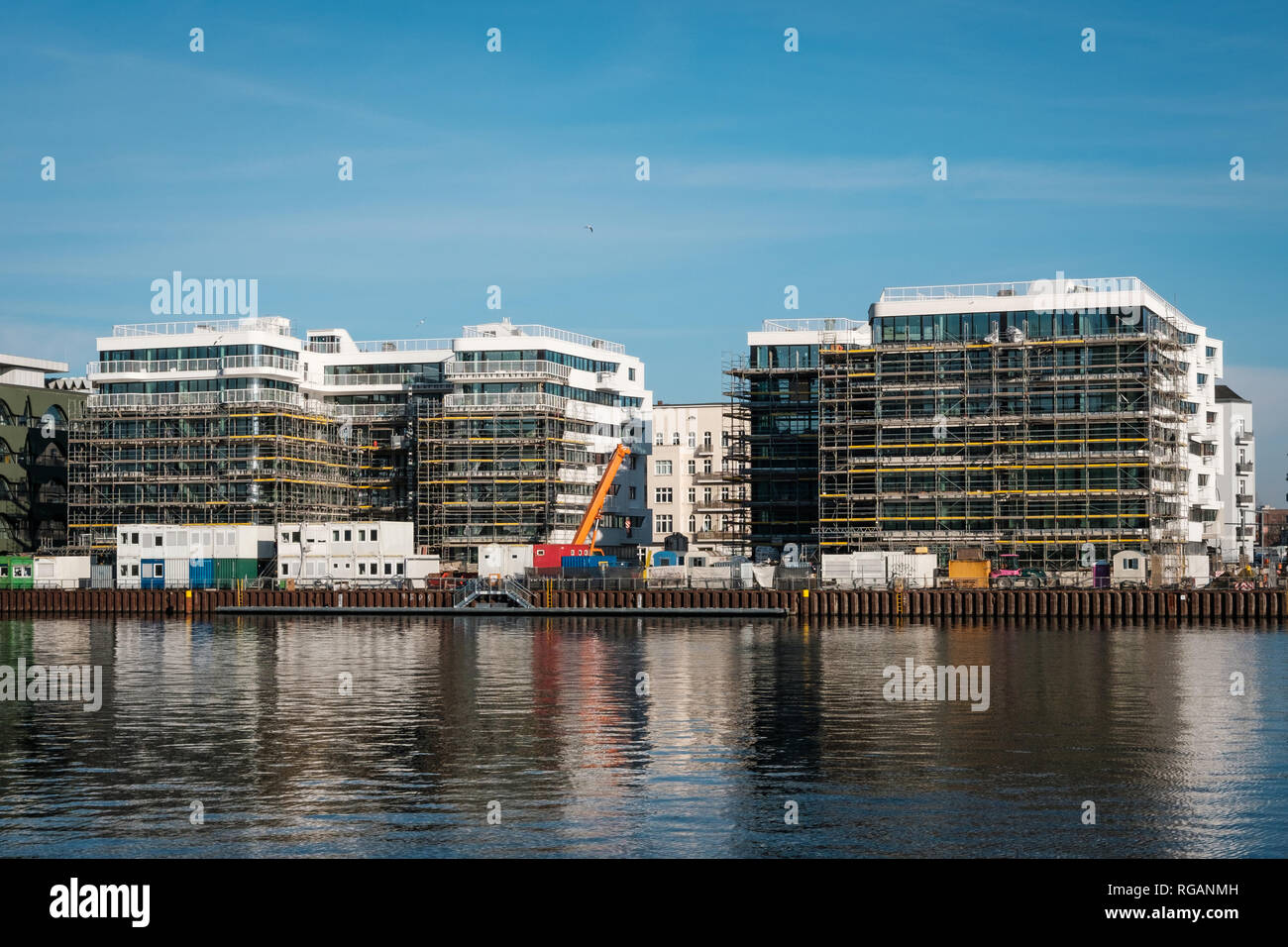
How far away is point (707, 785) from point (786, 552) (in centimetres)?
10193

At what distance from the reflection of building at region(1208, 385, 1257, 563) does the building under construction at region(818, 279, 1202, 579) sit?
132 feet

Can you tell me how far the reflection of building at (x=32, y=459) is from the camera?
507ft

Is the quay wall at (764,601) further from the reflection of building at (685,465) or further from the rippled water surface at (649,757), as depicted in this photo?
the reflection of building at (685,465)

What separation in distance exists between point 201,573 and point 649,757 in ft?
325

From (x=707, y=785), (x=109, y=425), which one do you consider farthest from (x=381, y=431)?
(x=707, y=785)

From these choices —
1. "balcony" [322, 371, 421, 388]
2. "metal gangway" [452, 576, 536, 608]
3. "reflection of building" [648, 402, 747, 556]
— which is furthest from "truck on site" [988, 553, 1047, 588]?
"reflection of building" [648, 402, 747, 556]

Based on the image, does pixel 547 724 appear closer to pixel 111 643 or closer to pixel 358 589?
pixel 111 643

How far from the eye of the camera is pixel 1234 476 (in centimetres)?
18450

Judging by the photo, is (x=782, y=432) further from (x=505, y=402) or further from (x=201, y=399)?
(x=201, y=399)

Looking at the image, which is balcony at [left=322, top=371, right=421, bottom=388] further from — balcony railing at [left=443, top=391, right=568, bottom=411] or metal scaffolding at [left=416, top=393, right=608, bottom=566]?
balcony railing at [left=443, top=391, right=568, bottom=411]

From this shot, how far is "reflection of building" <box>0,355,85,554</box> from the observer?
154 metres
